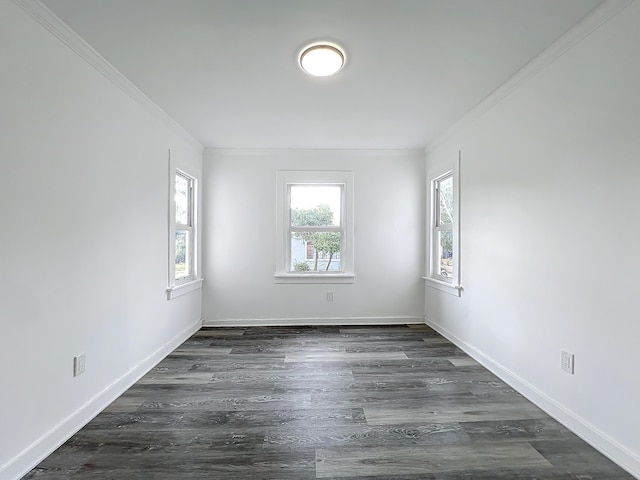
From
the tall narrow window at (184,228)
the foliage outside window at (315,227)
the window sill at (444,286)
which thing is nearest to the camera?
the window sill at (444,286)

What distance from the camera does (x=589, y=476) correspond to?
1523 millimetres

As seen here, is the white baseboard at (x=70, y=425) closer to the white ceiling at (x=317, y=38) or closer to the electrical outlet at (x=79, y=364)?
the electrical outlet at (x=79, y=364)

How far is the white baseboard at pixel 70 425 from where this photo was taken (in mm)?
1511

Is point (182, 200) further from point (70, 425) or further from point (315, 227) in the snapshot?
point (70, 425)

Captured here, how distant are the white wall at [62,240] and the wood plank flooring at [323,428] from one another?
8.4 inches

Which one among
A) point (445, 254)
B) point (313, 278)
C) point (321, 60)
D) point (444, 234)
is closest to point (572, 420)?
point (445, 254)

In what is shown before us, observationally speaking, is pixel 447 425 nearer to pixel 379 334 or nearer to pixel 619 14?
pixel 379 334

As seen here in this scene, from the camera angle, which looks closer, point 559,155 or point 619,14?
point 619,14

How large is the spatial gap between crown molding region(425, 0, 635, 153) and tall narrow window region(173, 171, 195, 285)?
10.2 feet

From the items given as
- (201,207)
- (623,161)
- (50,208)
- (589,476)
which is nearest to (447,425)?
(589,476)

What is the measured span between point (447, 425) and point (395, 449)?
1.41 feet

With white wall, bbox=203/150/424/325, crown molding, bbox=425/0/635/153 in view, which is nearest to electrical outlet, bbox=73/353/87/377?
white wall, bbox=203/150/424/325

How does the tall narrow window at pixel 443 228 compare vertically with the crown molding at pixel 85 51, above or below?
below

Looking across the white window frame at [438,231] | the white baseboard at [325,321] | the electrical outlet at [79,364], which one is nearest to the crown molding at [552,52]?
the white window frame at [438,231]
